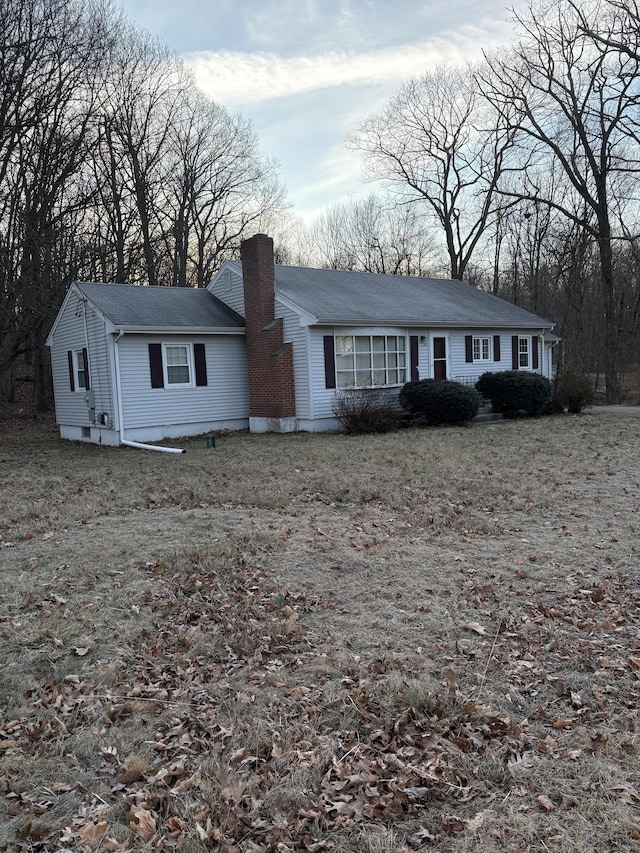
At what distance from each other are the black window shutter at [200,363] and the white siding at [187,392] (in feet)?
0.40

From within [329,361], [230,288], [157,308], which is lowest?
[329,361]

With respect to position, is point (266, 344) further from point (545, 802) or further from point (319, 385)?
point (545, 802)

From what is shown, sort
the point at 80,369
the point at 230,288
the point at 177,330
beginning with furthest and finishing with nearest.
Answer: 1. the point at 230,288
2. the point at 80,369
3. the point at 177,330

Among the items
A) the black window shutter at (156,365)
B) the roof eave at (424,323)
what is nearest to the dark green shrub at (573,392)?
the roof eave at (424,323)

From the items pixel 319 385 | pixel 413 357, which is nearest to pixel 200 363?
pixel 319 385

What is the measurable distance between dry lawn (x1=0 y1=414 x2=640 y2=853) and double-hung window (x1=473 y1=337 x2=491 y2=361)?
12611 millimetres

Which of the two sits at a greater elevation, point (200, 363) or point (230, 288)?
point (230, 288)

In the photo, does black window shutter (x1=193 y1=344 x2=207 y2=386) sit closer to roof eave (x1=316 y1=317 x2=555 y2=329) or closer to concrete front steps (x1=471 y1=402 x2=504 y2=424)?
roof eave (x1=316 y1=317 x2=555 y2=329)

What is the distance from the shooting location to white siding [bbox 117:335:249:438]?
1505 centimetres

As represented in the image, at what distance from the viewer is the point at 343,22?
13133 millimetres

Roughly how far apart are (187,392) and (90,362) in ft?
8.87

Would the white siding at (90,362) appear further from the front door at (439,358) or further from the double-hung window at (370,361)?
the front door at (439,358)

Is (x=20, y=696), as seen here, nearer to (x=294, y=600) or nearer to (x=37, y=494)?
(x=294, y=600)

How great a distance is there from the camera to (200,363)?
1634cm
